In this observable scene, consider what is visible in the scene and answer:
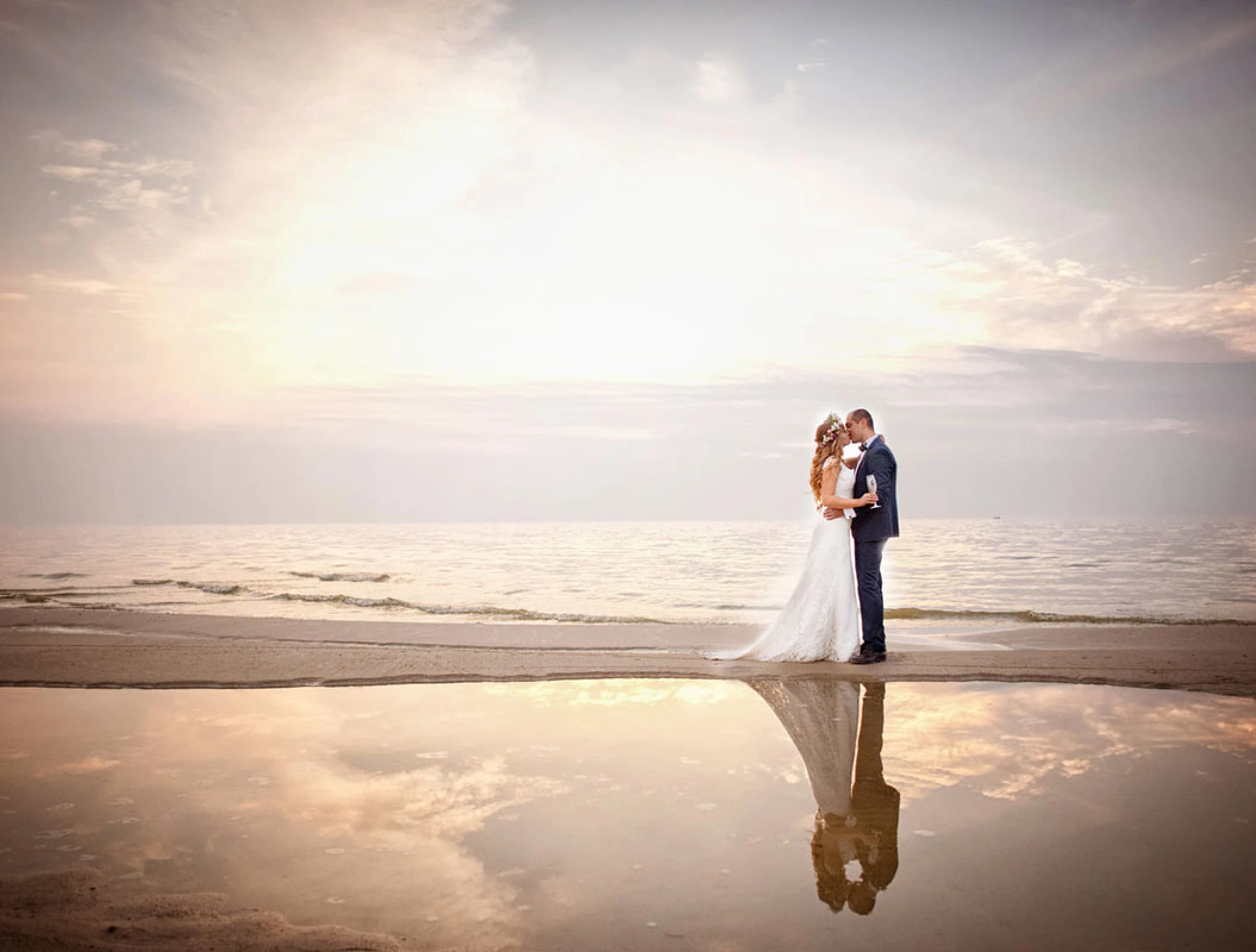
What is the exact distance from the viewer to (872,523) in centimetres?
849

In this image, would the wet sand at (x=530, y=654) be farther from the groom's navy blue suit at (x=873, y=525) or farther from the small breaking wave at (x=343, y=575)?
the small breaking wave at (x=343, y=575)

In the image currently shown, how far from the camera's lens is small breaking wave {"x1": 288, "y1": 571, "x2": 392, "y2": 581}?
68.6ft

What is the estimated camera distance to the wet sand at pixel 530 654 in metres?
7.11

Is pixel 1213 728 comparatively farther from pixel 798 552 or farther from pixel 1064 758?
pixel 798 552

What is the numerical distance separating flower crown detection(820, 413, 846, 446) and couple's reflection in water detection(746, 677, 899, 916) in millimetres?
2774

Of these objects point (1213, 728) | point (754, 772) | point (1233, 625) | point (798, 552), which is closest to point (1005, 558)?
point (798, 552)

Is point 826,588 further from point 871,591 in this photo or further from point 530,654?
point 530,654

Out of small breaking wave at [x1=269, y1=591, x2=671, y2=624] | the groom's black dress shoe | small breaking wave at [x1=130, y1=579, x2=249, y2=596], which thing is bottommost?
small breaking wave at [x1=130, y1=579, x2=249, y2=596]

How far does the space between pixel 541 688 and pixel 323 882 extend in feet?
12.2

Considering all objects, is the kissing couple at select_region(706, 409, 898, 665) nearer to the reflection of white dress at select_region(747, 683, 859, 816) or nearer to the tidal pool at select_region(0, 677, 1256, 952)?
the reflection of white dress at select_region(747, 683, 859, 816)

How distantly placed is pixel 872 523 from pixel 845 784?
4629 mm

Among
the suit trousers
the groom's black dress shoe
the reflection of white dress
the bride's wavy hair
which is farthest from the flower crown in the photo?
the reflection of white dress

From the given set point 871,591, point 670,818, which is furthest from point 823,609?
point 670,818

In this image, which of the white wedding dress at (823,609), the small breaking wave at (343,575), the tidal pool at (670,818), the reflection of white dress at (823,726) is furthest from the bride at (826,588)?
the small breaking wave at (343,575)
